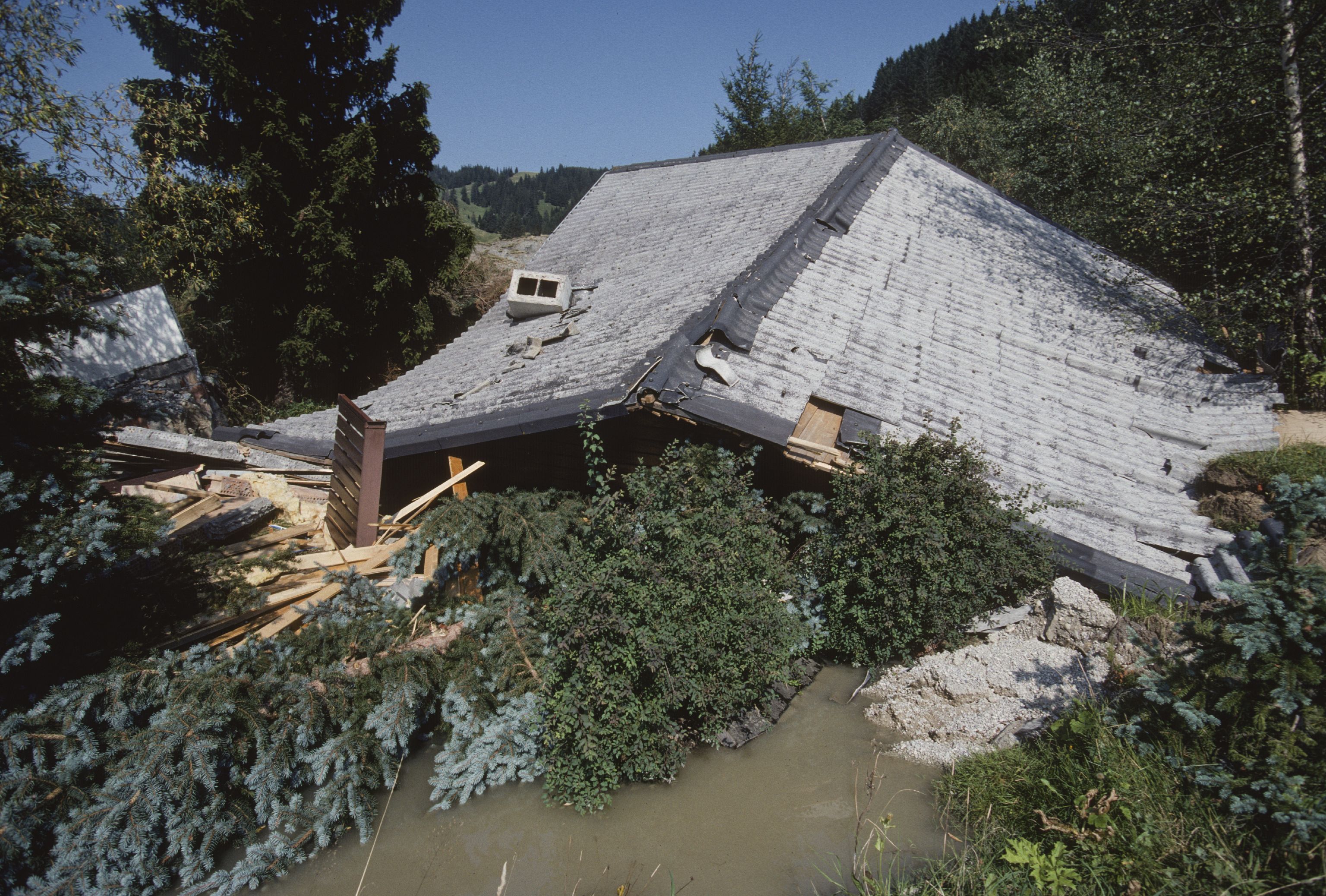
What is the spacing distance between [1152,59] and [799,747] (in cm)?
1596

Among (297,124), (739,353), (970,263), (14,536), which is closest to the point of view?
(14,536)

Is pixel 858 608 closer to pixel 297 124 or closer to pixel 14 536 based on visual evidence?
pixel 14 536

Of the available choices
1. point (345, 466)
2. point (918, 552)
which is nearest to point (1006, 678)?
point (918, 552)

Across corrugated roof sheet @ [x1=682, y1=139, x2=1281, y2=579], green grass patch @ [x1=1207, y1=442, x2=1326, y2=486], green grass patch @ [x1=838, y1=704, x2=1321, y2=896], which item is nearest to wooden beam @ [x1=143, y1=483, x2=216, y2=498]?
corrugated roof sheet @ [x1=682, y1=139, x2=1281, y2=579]

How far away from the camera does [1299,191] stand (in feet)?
26.0

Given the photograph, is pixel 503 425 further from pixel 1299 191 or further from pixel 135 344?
pixel 1299 191

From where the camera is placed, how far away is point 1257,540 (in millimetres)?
3664

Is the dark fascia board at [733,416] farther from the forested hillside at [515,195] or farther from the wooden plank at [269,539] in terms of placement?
the forested hillside at [515,195]

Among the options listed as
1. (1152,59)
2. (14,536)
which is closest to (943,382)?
(14,536)

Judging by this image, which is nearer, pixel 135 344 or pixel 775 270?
pixel 775 270

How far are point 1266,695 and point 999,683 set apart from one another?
179cm

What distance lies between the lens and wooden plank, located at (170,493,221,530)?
262 inches

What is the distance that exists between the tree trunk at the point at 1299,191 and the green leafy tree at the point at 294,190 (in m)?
14.3

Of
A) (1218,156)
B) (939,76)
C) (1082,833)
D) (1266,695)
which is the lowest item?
(1082,833)
